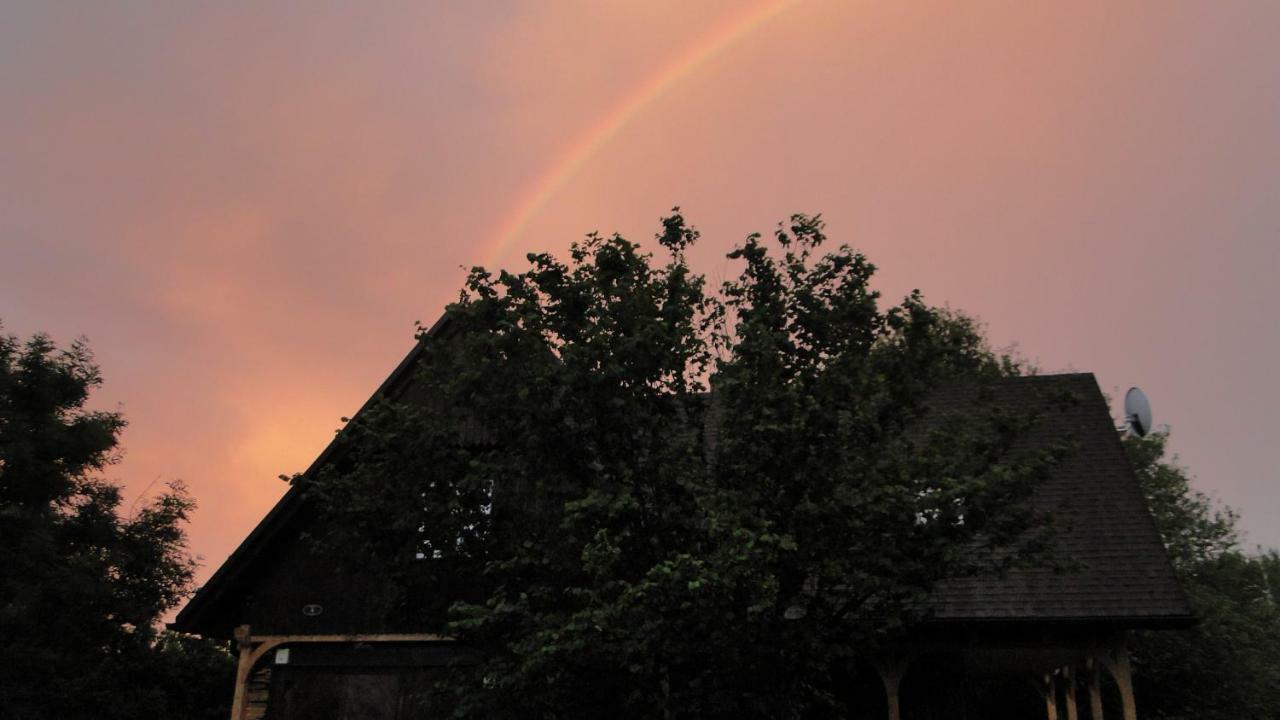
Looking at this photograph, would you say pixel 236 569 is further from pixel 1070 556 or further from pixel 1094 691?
pixel 1094 691

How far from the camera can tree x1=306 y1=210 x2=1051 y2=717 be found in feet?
29.2

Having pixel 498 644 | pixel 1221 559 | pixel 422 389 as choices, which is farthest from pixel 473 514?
pixel 1221 559

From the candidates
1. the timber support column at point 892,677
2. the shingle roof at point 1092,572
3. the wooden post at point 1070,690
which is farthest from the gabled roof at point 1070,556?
the wooden post at point 1070,690

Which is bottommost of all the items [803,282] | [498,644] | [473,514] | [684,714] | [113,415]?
[684,714]

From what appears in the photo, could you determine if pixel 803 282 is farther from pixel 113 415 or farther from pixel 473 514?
pixel 113 415

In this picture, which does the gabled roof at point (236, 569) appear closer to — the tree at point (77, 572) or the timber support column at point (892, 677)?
the timber support column at point (892, 677)

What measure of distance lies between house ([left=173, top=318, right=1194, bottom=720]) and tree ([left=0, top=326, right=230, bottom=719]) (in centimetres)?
1861

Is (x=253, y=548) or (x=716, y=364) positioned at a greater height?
(x=716, y=364)

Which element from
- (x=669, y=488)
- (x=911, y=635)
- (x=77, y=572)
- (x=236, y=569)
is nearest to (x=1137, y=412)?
(x=911, y=635)

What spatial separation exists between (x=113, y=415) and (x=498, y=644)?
109 feet

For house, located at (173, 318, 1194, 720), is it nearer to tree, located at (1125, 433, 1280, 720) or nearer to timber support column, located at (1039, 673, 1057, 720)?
timber support column, located at (1039, 673, 1057, 720)

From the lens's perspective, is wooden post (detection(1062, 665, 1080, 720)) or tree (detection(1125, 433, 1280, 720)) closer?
wooden post (detection(1062, 665, 1080, 720))

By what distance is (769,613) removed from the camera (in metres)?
9.12

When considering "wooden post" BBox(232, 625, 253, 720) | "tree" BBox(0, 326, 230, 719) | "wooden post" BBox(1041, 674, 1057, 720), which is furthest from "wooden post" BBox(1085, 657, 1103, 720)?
"tree" BBox(0, 326, 230, 719)
